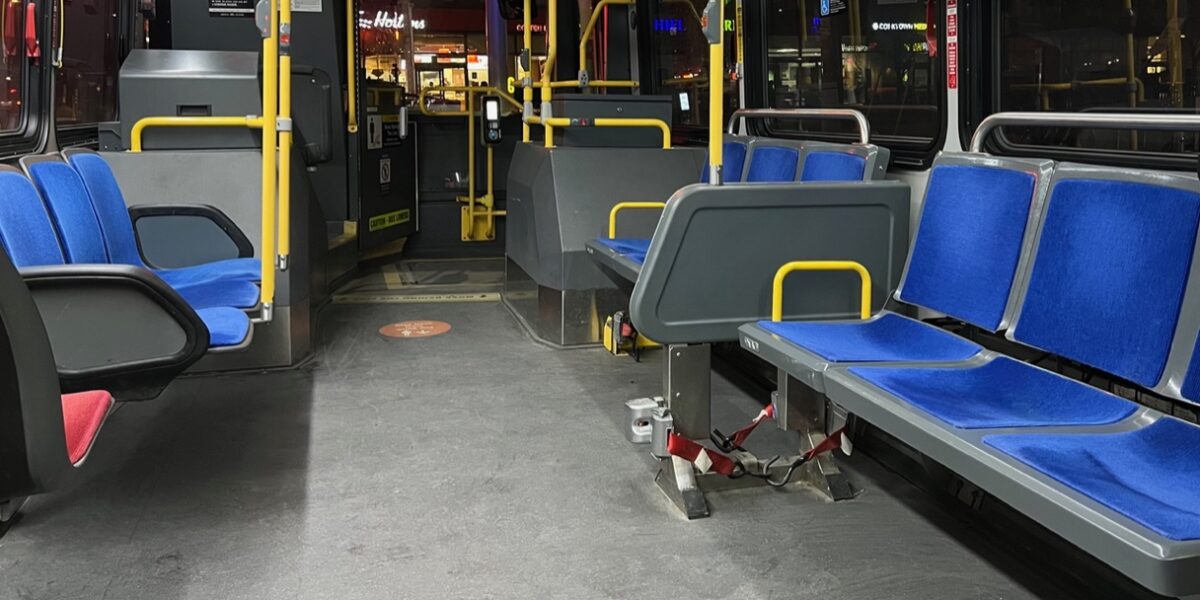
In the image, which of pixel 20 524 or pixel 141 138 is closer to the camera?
pixel 20 524

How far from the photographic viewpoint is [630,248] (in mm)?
4141

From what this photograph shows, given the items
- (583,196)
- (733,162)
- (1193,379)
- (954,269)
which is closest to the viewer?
(1193,379)

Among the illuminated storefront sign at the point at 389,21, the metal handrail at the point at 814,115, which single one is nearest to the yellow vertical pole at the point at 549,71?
the metal handrail at the point at 814,115

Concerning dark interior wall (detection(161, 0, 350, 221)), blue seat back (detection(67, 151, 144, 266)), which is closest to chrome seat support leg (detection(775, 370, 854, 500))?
blue seat back (detection(67, 151, 144, 266))

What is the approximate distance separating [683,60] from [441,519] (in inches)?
173

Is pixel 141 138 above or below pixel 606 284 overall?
above

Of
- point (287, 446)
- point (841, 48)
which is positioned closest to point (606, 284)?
point (841, 48)

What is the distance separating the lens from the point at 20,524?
113 inches

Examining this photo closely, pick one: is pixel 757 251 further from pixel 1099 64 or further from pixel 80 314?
pixel 80 314

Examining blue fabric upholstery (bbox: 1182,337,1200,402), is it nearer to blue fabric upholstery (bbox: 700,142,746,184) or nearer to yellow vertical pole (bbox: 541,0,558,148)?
blue fabric upholstery (bbox: 700,142,746,184)

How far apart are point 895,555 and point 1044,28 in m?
1.65

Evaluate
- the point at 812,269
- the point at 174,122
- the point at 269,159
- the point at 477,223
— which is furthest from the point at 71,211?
the point at 477,223

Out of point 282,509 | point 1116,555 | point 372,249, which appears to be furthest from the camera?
point 372,249

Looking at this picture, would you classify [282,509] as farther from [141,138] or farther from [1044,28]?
[1044,28]
